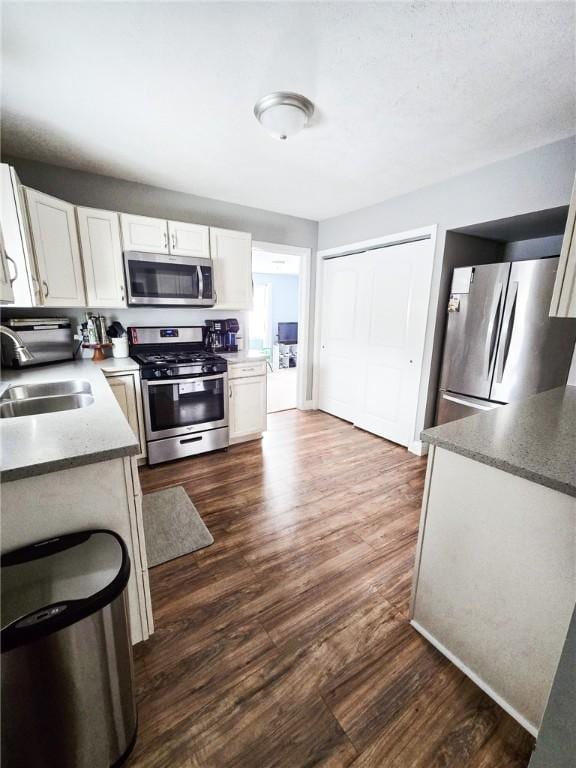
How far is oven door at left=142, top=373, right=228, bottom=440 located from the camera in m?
2.72

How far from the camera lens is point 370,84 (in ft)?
5.14

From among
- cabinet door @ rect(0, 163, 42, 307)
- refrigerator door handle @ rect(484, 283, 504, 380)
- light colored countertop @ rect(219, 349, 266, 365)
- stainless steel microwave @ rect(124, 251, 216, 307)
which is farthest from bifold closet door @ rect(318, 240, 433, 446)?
cabinet door @ rect(0, 163, 42, 307)

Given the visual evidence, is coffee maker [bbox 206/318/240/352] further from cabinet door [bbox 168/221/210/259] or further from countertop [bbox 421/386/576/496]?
countertop [bbox 421/386/576/496]

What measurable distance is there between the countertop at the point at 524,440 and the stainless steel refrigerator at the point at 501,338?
90cm

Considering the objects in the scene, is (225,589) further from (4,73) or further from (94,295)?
(4,73)

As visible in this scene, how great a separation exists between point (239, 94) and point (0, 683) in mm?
2438

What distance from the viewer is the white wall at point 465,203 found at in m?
2.08

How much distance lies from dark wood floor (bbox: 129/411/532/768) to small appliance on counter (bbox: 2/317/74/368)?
5.43ft

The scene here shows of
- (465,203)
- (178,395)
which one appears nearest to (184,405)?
(178,395)

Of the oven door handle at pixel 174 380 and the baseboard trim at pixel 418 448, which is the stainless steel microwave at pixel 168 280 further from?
the baseboard trim at pixel 418 448

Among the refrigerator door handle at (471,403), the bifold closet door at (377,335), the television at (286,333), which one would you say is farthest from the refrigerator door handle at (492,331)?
the television at (286,333)

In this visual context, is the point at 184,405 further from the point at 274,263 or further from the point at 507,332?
the point at 274,263

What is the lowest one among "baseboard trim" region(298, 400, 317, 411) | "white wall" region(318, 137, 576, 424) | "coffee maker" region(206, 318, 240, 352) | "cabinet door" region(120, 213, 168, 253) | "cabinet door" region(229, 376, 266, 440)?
"baseboard trim" region(298, 400, 317, 411)

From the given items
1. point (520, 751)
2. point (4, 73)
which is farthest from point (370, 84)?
point (520, 751)
